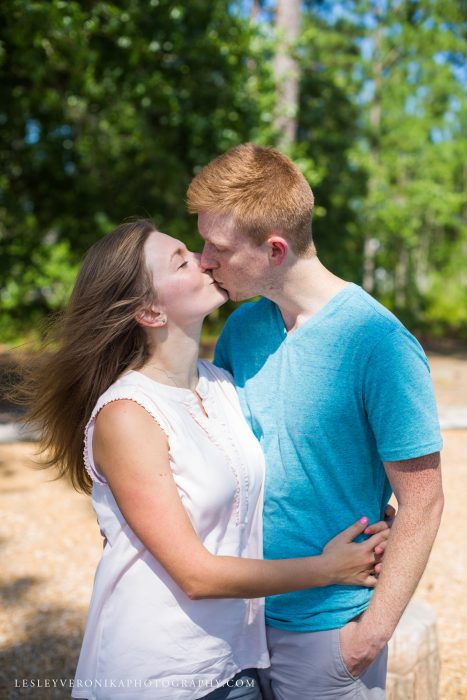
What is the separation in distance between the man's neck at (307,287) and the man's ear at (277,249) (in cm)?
4

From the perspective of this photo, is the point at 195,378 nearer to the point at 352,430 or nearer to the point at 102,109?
the point at 352,430

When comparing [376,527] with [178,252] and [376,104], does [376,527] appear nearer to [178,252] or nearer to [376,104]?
[178,252]

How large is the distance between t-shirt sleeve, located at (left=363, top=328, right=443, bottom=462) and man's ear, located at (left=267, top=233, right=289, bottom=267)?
1.32ft

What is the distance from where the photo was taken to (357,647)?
1.81 meters

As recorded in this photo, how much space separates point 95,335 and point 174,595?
29.6 inches

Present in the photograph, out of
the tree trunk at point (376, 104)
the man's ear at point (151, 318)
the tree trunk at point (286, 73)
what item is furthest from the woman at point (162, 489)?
the tree trunk at point (376, 104)

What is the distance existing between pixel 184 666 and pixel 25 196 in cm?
1133

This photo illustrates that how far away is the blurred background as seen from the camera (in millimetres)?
4637

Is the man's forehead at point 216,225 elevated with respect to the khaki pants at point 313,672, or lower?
elevated

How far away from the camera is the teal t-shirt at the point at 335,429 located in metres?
1.74

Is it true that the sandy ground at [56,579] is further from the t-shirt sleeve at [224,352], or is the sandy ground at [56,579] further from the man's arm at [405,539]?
the man's arm at [405,539]

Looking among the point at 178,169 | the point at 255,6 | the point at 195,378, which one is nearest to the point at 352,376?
the point at 195,378

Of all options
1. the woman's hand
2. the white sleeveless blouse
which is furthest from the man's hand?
the white sleeveless blouse

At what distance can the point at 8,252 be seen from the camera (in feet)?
37.9
